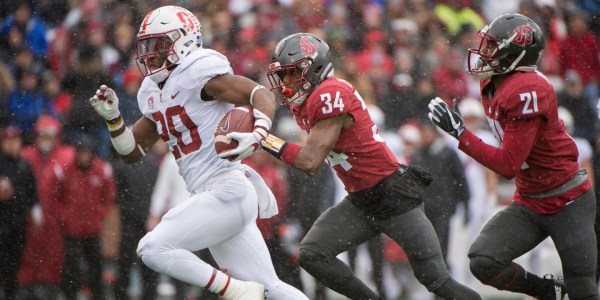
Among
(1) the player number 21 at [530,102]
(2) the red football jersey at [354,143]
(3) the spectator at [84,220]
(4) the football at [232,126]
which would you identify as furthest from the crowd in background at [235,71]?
(1) the player number 21 at [530,102]

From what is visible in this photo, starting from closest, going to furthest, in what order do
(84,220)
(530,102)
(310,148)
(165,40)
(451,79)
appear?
(530,102) < (310,148) < (165,40) < (84,220) < (451,79)

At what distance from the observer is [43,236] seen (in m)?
7.38

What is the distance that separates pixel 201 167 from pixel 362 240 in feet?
3.04

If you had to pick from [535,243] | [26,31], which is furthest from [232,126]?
[26,31]

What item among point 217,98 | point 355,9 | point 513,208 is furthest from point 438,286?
point 355,9

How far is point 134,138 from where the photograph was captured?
17.7 feet

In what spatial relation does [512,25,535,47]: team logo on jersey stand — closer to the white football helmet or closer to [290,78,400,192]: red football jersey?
[290,78,400,192]: red football jersey

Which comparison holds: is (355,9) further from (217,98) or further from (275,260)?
(217,98)

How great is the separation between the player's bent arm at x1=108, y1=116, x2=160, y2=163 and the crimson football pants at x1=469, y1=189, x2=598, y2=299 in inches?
70.1

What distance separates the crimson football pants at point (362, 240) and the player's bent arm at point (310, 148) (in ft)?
1.70

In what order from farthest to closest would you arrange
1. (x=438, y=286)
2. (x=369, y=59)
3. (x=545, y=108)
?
(x=369, y=59)
(x=438, y=286)
(x=545, y=108)

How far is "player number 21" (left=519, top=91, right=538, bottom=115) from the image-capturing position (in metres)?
4.76

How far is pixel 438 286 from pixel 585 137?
3042 millimetres

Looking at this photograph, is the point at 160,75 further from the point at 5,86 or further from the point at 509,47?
the point at 5,86
